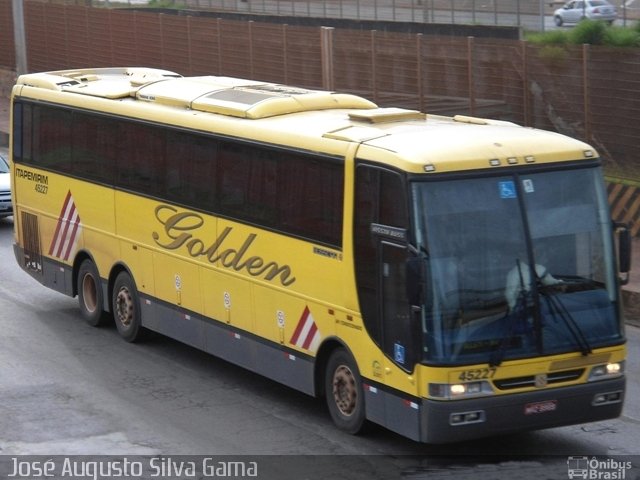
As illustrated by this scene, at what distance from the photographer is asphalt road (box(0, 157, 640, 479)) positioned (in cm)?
1062

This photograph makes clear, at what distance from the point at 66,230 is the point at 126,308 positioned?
182 cm

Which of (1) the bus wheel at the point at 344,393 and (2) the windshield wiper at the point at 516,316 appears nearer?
(2) the windshield wiper at the point at 516,316

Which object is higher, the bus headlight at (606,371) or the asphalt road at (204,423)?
the bus headlight at (606,371)

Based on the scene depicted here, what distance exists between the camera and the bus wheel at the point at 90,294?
1599 centimetres

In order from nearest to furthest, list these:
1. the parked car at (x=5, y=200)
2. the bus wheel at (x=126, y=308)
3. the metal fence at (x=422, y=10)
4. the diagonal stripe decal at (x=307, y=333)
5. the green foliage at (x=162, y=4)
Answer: the diagonal stripe decal at (x=307, y=333) → the bus wheel at (x=126, y=308) → the parked car at (x=5, y=200) → the metal fence at (x=422, y=10) → the green foliage at (x=162, y=4)

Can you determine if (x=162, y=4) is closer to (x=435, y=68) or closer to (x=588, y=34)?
(x=588, y=34)

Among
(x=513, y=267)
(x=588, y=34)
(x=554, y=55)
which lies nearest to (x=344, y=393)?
(x=513, y=267)

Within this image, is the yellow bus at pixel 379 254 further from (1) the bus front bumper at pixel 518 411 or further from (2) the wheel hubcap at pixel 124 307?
A: (2) the wheel hubcap at pixel 124 307

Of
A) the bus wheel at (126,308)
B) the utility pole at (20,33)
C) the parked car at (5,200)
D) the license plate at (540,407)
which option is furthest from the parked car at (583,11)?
the license plate at (540,407)

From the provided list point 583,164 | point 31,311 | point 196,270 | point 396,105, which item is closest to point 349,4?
point 396,105

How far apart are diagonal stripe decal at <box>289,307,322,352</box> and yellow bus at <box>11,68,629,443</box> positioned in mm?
18

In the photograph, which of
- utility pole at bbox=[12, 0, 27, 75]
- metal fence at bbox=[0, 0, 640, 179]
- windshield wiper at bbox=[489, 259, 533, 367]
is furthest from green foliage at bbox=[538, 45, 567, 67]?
utility pole at bbox=[12, 0, 27, 75]

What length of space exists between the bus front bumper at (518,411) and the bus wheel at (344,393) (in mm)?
1124

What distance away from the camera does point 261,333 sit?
493 inches
